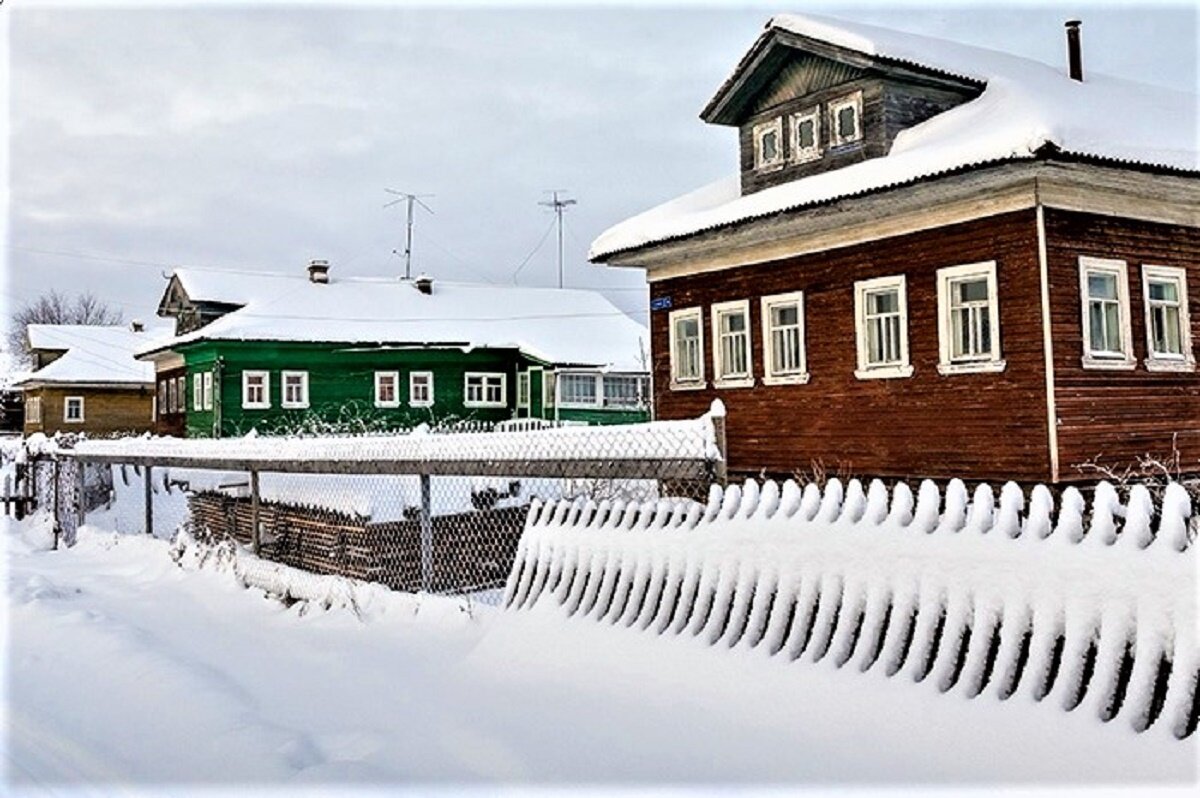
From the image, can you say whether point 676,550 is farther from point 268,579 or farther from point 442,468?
point 268,579

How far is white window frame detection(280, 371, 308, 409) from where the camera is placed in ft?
Answer: 106

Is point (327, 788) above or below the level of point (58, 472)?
below

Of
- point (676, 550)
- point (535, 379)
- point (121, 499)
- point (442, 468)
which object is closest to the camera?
point (676, 550)

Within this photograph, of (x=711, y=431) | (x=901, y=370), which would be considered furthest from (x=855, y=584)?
(x=901, y=370)

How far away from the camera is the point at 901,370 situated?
14.1m

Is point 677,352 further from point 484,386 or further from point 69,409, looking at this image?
point 69,409

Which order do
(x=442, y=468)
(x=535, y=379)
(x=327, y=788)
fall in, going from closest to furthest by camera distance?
(x=327, y=788)
(x=442, y=468)
(x=535, y=379)

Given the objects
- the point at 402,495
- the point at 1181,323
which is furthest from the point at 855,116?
the point at 402,495

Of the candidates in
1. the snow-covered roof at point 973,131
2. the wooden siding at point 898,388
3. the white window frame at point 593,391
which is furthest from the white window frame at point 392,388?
the wooden siding at point 898,388

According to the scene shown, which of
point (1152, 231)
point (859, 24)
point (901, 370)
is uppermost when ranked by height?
point (859, 24)

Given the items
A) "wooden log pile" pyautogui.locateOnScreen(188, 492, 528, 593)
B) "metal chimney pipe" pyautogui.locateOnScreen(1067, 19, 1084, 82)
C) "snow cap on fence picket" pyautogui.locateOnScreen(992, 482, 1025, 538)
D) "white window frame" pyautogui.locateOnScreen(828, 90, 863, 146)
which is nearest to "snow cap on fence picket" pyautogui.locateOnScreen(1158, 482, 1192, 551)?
"snow cap on fence picket" pyautogui.locateOnScreen(992, 482, 1025, 538)

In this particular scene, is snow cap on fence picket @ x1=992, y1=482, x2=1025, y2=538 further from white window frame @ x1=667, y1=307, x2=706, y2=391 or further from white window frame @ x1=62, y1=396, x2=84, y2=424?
white window frame @ x1=62, y1=396, x2=84, y2=424

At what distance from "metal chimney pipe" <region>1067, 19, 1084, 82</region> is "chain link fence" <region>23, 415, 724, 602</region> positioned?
11.0 metres

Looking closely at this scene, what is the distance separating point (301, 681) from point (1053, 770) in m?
4.13
